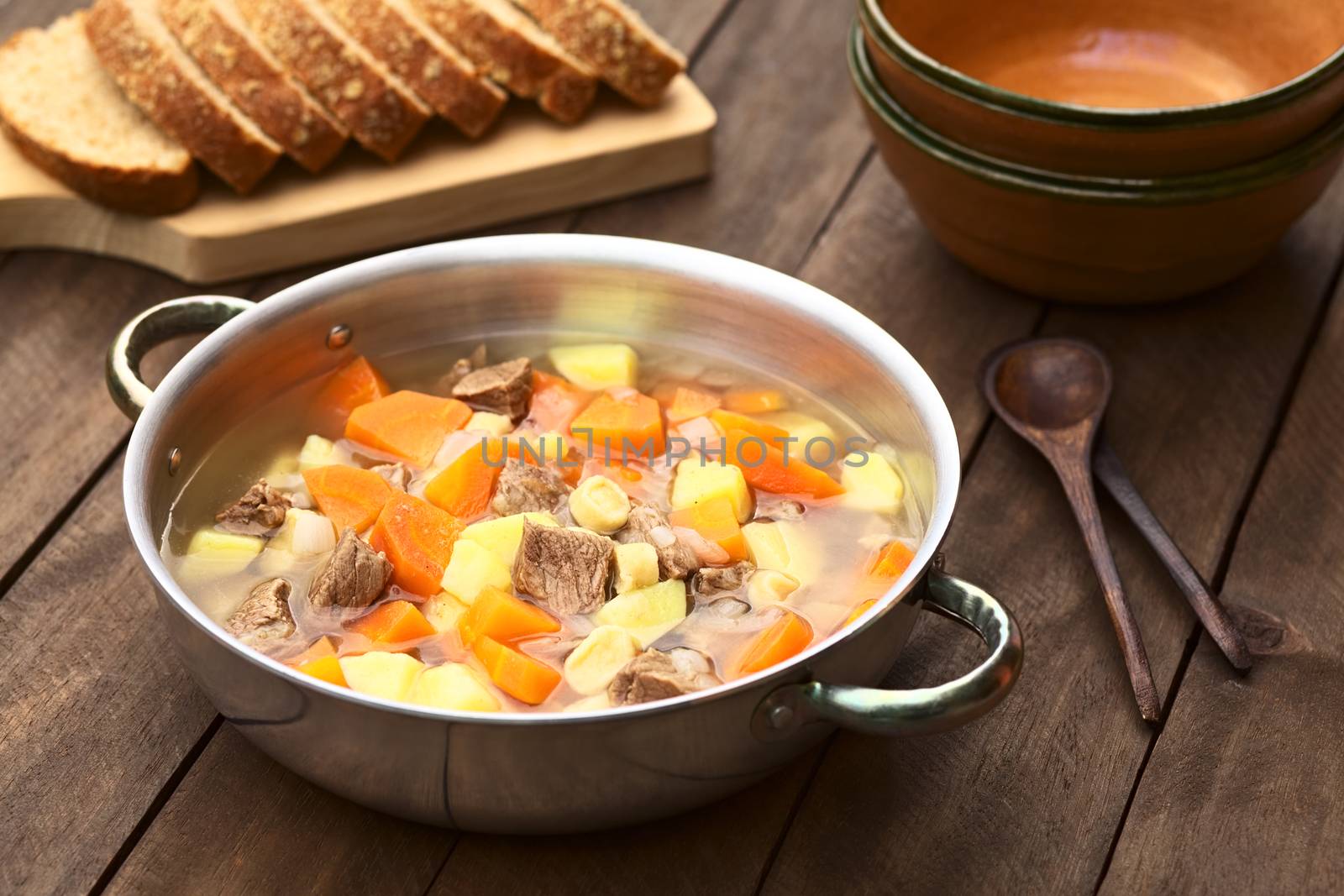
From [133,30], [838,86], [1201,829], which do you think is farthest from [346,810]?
[838,86]

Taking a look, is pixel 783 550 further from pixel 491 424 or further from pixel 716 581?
pixel 491 424

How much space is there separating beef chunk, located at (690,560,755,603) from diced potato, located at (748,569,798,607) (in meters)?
0.02

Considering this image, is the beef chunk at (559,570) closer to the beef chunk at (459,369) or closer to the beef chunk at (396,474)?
the beef chunk at (396,474)

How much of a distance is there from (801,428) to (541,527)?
0.47 m

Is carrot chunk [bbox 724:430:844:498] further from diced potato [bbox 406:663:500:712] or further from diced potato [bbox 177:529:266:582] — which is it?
diced potato [bbox 177:529:266:582]

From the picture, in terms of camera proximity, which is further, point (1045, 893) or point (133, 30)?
point (133, 30)

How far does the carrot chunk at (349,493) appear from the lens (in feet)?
5.84

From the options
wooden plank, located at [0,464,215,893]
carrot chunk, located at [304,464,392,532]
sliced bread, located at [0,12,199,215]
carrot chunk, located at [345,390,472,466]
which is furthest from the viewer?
sliced bread, located at [0,12,199,215]

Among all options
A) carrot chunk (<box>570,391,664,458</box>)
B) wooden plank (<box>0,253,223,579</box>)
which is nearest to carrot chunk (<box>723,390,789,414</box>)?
carrot chunk (<box>570,391,664,458</box>)

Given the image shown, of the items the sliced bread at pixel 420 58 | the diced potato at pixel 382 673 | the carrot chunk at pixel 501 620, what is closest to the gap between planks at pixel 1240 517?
the carrot chunk at pixel 501 620

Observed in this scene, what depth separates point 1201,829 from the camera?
1.60 meters

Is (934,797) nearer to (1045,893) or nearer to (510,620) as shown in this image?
(1045,893)

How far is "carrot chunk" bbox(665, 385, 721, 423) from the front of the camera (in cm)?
197

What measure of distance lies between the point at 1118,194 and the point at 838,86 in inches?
37.1
